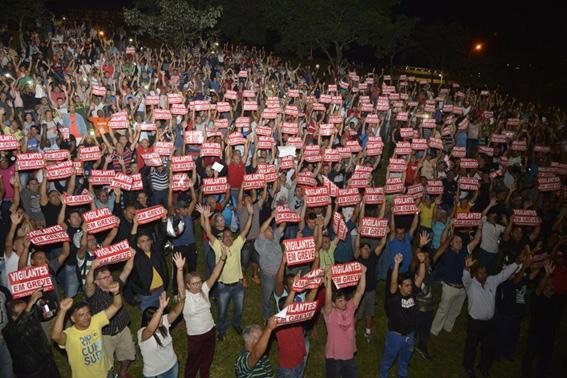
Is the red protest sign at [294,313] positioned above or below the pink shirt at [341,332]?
above

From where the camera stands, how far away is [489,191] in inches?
440

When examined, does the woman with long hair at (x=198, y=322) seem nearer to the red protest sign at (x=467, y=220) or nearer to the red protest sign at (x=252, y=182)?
the red protest sign at (x=252, y=182)

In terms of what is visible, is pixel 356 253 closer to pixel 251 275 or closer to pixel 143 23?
pixel 251 275

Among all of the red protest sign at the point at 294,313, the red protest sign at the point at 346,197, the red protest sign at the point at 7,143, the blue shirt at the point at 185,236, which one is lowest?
the blue shirt at the point at 185,236

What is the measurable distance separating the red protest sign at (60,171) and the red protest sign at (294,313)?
554 cm

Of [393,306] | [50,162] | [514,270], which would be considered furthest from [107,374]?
[514,270]

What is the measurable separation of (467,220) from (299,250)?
3758 mm

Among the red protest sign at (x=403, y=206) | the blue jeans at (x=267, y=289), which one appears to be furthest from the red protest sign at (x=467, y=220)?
the blue jeans at (x=267, y=289)

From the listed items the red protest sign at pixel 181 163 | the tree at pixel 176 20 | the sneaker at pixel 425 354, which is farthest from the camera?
the tree at pixel 176 20

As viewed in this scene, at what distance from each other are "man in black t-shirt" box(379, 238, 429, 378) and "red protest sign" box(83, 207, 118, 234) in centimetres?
458

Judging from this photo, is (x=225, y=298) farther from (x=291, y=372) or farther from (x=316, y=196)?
(x=316, y=196)

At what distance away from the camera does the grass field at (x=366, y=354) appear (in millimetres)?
7223

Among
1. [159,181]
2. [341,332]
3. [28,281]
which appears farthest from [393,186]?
[28,281]

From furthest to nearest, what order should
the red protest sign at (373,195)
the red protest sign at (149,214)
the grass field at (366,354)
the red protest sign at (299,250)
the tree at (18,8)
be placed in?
the tree at (18,8) → the red protest sign at (373,195) → the grass field at (366,354) → the red protest sign at (149,214) → the red protest sign at (299,250)
